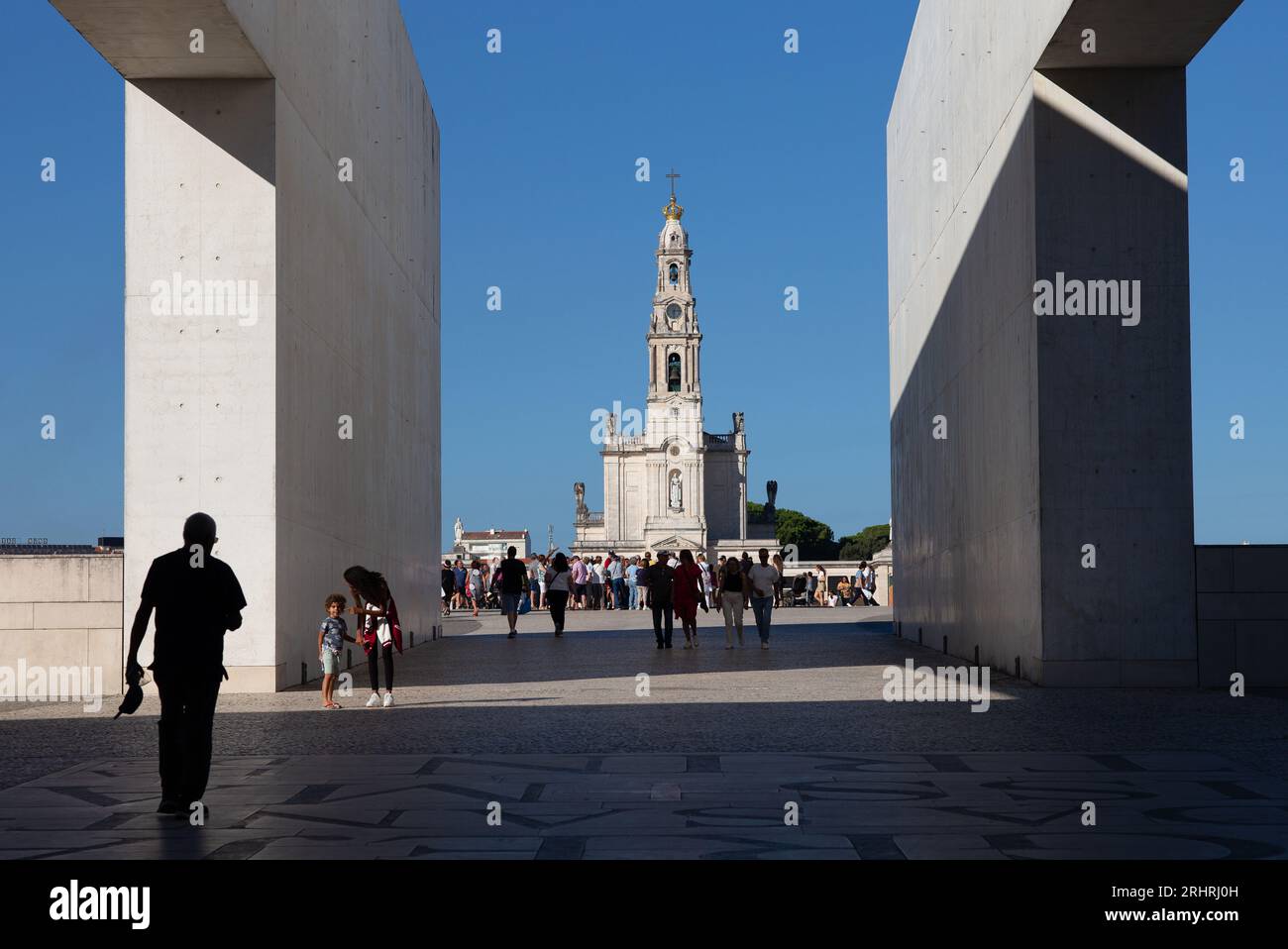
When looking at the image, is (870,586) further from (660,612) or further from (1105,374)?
(1105,374)

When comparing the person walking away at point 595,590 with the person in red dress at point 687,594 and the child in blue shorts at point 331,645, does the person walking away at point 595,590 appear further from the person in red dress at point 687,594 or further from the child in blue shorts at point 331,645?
the child in blue shorts at point 331,645

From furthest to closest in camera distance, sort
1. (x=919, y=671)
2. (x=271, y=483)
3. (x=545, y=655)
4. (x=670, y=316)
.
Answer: (x=670, y=316) < (x=545, y=655) < (x=919, y=671) < (x=271, y=483)

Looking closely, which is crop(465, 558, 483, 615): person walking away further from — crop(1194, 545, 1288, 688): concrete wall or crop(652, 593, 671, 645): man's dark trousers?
crop(1194, 545, 1288, 688): concrete wall

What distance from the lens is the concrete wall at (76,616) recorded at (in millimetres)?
15859

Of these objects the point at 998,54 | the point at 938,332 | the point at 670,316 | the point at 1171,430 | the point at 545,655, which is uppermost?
the point at 670,316

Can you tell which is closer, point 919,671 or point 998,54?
point 998,54

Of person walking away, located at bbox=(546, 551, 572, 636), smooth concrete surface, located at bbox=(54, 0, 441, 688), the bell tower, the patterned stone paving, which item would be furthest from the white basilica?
the patterned stone paving

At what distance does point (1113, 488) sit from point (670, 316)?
109 meters

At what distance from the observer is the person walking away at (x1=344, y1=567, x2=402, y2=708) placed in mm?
14344

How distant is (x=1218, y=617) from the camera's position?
50.9ft

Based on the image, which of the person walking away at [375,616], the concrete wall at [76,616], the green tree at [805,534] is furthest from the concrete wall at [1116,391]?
the green tree at [805,534]

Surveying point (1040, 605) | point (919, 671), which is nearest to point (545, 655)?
point (919, 671)
